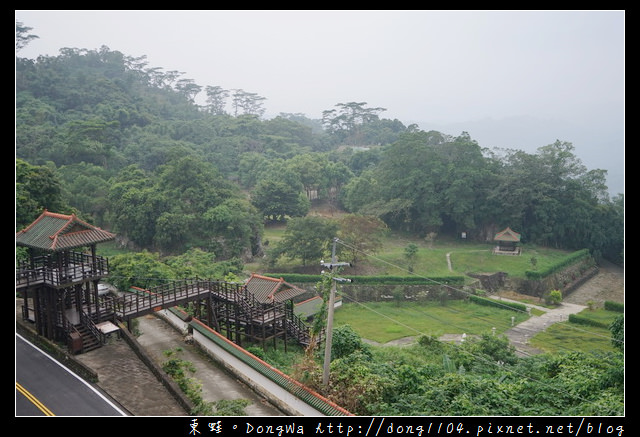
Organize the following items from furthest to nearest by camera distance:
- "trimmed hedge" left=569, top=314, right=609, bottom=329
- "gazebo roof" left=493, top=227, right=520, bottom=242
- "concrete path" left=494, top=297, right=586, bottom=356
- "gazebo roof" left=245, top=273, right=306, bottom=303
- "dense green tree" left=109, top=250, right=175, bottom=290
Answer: "gazebo roof" left=493, top=227, right=520, bottom=242, "trimmed hedge" left=569, top=314, right=609, bottom=329, "concrete path" left=494, top=297, right=586, bottom=356, "dense green tree" left=109, top=250, right=175, bottom=290, "gazebo roof" left=245, top=273, right=306, bottom=303

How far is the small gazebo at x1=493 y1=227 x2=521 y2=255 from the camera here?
47156 mm

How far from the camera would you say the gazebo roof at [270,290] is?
24.5 meters

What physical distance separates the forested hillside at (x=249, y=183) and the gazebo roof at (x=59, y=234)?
920cm

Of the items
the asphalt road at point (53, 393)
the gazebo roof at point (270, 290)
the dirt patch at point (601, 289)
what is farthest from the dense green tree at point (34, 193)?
the dirt patch at point (601, 289)

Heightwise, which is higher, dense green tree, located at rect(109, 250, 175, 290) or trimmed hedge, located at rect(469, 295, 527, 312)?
dense green tree, located at rect(109, 250, 175, 290)

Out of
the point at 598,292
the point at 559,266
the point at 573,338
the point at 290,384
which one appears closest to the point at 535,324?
the point at 573,338

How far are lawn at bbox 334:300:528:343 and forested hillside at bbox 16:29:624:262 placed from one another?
11247 millimetres

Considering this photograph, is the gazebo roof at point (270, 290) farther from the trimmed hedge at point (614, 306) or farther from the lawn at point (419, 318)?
the trimmed hedge at point (614, 306)

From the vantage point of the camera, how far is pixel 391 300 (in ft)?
128

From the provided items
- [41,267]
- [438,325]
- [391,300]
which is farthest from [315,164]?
[41,267]

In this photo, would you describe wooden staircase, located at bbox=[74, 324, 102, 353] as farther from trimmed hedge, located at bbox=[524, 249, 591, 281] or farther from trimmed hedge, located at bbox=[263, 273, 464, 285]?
trimmed hedge, located at bbox=[524, 249, 591, 281]

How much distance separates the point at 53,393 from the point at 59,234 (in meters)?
5.62

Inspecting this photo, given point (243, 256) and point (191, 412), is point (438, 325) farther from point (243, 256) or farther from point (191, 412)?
point (191, 412)

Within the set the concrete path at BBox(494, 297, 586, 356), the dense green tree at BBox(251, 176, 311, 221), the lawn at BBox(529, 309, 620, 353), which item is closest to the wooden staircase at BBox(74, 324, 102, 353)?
the concrete path at BBox(494, 297, 586, 356)
